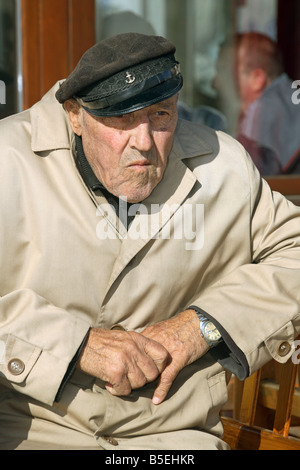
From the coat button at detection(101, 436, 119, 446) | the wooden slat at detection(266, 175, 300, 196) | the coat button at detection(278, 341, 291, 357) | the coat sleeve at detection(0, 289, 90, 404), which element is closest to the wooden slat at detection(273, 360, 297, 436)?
the coat button at detection(278, 341, 291, 357)

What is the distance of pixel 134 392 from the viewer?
2207mm

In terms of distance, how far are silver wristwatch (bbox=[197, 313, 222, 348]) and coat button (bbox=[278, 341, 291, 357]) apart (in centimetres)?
19

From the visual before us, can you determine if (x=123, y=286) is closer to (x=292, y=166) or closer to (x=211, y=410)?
(x=211, y=410)

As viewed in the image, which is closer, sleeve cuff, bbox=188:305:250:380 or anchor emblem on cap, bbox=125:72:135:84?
anchor emblem on cap, bbox=125:72:135:84

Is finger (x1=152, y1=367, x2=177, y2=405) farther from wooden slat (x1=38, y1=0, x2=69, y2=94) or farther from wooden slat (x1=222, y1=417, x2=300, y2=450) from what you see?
wooden slat (x1=38, y1=0, x2=69, y2=94)

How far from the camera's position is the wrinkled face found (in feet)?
7.00

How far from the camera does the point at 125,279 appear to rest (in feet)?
7.37

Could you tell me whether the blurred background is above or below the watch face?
above

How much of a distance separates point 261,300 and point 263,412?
2.06 ft

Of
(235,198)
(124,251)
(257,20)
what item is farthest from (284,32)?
(124,251)

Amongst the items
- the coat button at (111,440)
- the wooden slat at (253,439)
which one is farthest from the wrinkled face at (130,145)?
the wooden slat at (253,439)

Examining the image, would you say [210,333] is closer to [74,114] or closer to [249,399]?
[249,399]

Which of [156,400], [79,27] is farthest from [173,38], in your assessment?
[156,400]

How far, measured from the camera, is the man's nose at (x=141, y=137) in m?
2.12
